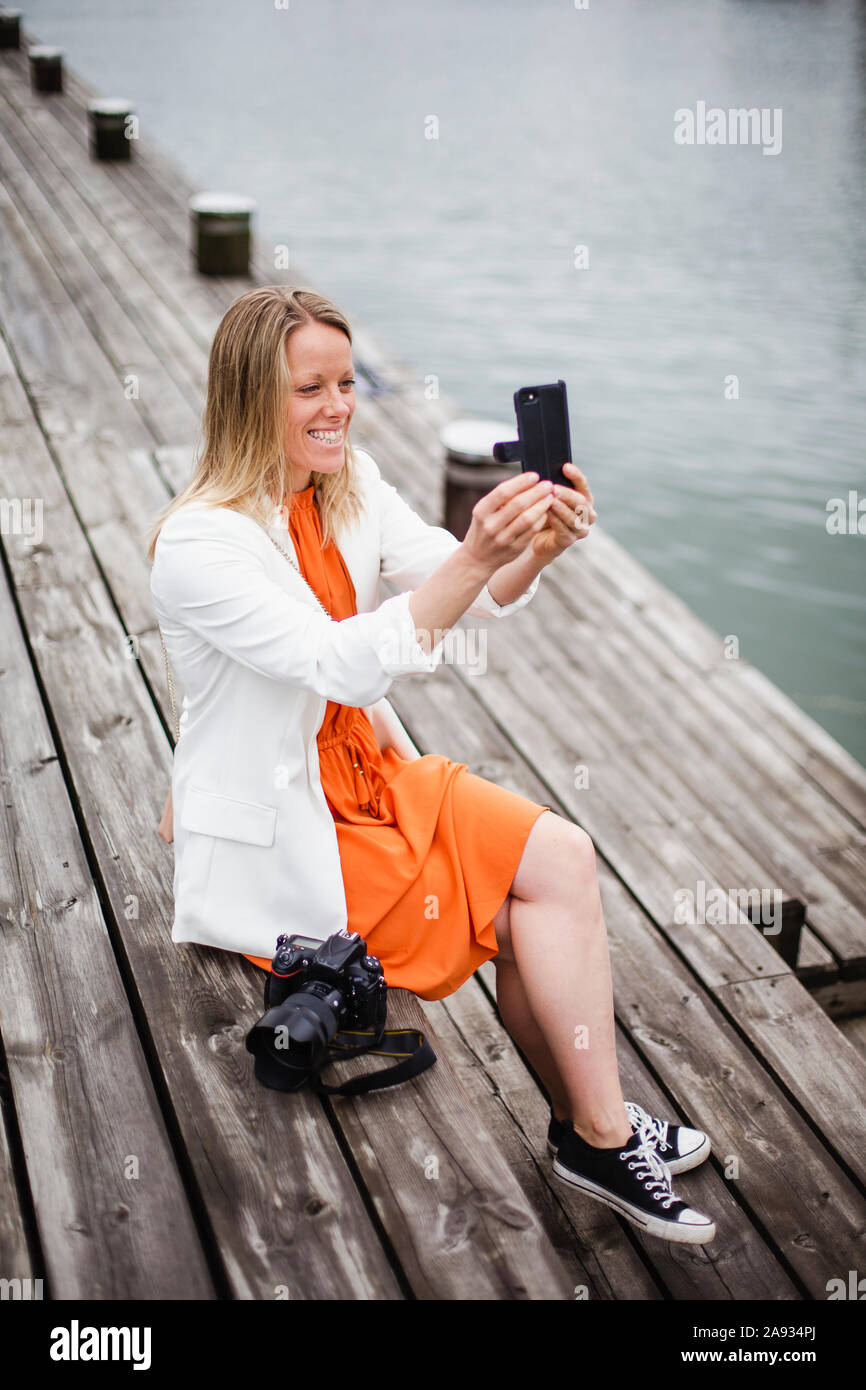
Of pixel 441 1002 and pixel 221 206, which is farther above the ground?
pixel 221 206

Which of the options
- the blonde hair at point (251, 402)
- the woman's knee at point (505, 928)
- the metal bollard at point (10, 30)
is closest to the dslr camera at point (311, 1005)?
the woman's knee at point (505, 928)

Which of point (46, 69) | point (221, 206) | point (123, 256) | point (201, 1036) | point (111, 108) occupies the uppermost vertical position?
point (46, 69)

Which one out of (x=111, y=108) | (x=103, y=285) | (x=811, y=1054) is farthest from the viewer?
→ (x=111, y=108)

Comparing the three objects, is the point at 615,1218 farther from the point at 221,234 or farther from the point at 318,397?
the point at 221,234

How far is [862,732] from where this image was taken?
5.21 m

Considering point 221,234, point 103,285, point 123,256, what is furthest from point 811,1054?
point 123,256

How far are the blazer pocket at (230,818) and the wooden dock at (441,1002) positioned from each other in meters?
0.26

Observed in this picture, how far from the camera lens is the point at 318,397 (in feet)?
5.98

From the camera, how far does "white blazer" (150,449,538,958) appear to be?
1.68 metres

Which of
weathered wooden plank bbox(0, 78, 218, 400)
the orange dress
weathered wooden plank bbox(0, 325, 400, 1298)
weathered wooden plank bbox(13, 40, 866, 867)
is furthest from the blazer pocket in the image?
weathered wooden plank bbox(0, 78, 218, 400)

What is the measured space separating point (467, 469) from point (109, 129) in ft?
20.4

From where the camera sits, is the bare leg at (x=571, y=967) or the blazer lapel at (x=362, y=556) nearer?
the bare leg at (x=571, y=967)

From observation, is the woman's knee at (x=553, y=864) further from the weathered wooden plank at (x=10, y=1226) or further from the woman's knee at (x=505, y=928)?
the weathered wooden plank at (x=10, y=1226)

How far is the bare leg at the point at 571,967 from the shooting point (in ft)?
5.73
